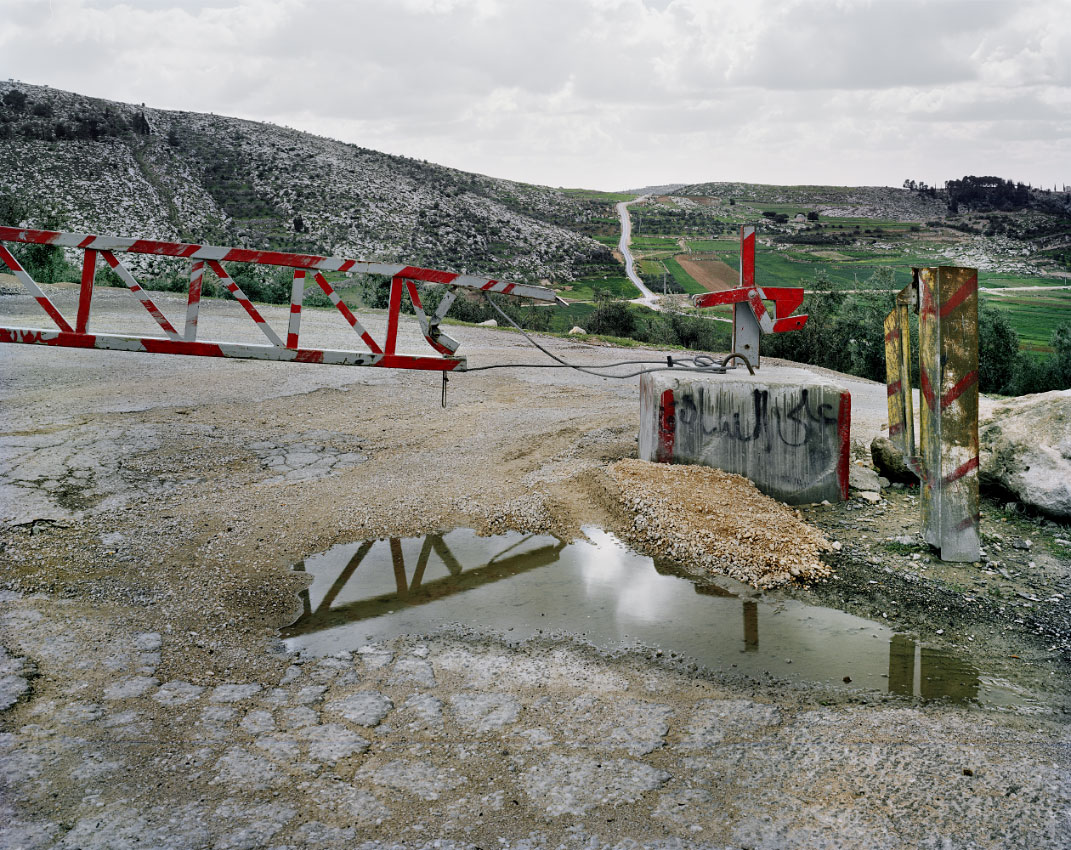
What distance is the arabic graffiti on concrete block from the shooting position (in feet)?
20.6

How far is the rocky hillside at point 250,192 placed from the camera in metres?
52.8

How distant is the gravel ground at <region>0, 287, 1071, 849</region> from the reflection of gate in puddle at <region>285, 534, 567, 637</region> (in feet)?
0.64

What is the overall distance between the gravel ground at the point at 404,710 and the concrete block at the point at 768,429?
0.38 meters

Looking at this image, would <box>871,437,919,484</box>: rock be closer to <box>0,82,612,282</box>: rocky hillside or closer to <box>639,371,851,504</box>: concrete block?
<box>639,371,851,504</box>: concrete block

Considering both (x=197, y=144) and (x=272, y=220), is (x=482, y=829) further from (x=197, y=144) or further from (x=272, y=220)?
(x=197, y=144)

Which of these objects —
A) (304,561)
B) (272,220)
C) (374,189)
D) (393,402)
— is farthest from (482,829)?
(374,189)

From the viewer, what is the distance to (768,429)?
6309mm

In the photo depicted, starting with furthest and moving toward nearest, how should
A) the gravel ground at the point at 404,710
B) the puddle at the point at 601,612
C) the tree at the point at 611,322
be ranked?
the tree at the point at 611,322 → the puddle at the point at 601,612 → the gravel ground at the point at 404,710

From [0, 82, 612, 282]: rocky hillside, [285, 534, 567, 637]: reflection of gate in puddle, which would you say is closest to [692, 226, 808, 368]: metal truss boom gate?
[285, 534, 567, 637]: reflection of gate in puddle

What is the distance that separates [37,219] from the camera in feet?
152

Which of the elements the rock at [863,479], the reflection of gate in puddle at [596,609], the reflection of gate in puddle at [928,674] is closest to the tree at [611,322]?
the rock at [863,479]

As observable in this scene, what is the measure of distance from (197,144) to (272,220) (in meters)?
20.4

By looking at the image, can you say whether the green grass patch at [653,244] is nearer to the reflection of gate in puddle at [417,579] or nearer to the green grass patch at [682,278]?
the green grass patch at [682,278]

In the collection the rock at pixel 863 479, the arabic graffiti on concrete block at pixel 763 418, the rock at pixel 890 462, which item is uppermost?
the arabic graffiti on concrete block at pixel 763 418
